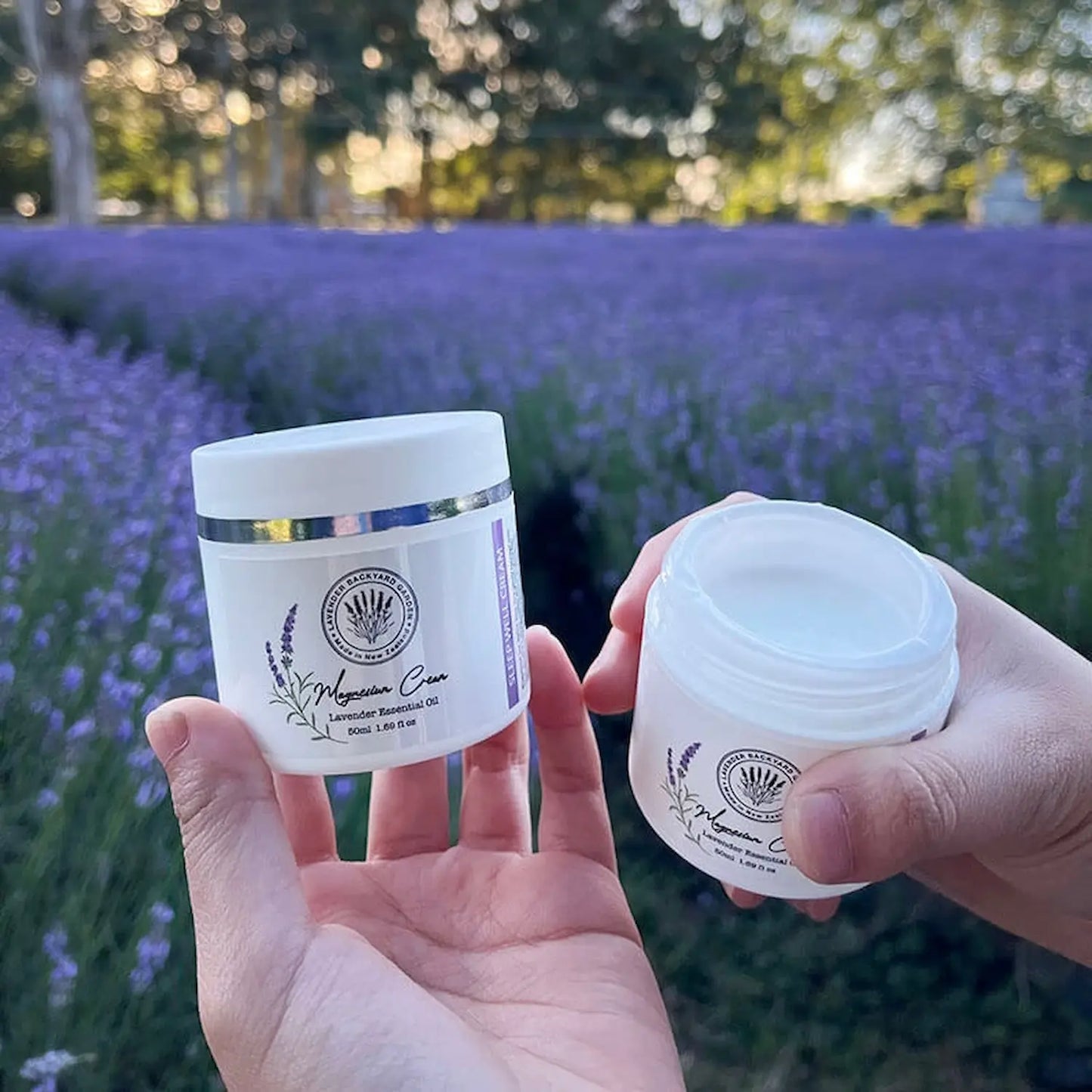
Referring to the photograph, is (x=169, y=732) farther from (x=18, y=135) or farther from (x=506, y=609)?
(x=18, y=135)

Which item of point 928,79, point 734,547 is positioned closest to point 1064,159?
point 928,79

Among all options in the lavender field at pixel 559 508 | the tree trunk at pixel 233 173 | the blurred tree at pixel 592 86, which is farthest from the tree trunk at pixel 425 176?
the lavender field at pixel 559 508

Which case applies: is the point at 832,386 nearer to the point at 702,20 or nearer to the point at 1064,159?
the point at 1064,159

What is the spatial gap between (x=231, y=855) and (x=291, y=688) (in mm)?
112

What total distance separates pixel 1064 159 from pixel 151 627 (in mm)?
3539

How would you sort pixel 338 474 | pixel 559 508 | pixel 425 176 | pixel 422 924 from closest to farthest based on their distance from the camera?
pixel 338 474, pixel 422 924, pixel 559 508, pixel 425 176

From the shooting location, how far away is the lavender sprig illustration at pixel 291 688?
681 millimetres

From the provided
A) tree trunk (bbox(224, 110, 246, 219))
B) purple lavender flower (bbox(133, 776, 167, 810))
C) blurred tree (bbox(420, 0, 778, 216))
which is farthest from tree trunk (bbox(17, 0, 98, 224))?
blurred tree (bbox(420, 0, 778, 216))

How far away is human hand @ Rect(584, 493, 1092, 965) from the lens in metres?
0.67

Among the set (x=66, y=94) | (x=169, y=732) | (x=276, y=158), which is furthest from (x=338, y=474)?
(x=276, y=158)

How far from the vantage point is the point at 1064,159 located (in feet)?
11.6

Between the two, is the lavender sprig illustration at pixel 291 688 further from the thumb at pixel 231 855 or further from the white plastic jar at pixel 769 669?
the white plastic jar at pixel 769 669

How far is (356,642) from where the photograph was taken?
680 mm

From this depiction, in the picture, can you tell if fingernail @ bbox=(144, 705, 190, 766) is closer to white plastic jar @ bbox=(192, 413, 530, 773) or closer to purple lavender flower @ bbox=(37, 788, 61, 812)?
white plastic jar @ bbox=(192, 413, 530, 773)
